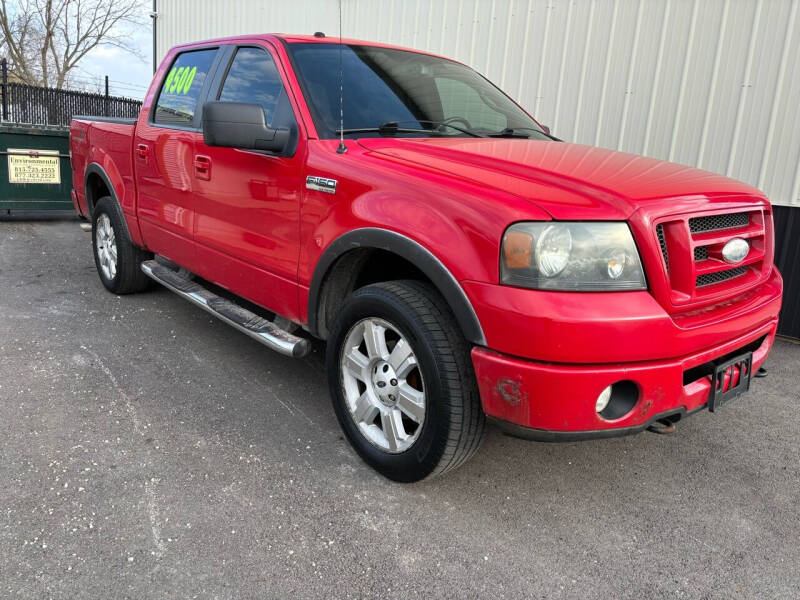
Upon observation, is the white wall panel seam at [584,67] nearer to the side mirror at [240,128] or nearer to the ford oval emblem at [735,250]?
the ford oval emblem at [735,250]

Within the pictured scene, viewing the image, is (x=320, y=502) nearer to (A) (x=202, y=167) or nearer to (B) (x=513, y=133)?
(A) (x=202, y=167)

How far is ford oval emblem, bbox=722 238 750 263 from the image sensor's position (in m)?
2.45

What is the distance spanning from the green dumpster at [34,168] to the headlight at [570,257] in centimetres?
817

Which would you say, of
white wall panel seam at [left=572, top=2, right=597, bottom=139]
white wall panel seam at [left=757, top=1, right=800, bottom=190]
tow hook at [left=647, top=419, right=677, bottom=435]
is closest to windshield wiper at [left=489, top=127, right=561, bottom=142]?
tow hook at [left=647, top=419, right=677, bottom=435]

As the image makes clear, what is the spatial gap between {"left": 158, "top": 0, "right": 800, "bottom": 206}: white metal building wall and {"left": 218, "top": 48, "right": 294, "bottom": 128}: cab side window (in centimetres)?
345

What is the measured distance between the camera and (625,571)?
225 centimetres

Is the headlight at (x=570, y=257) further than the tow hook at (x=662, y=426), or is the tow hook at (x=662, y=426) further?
the tow hook at (x=662, y=426)

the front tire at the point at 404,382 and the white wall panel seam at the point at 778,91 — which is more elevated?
the white wall panel seam at the point at 778,91

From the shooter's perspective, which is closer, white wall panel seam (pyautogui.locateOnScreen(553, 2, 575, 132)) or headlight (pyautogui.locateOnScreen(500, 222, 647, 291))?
headlight (pyautogui.locateOnScreen(500, 222, 647, 291))

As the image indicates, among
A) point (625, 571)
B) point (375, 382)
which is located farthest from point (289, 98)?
point (625, 571)

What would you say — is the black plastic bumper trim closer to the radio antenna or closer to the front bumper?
the front bumper

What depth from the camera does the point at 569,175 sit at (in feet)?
7.88

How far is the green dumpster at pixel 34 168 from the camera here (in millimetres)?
8141

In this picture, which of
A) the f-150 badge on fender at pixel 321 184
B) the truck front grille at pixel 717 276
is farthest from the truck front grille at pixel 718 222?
the f-150 badge on fender at pixel 321 184
